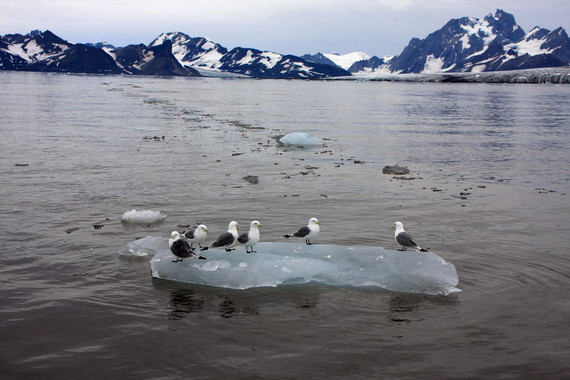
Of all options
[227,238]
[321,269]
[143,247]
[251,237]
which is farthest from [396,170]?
[143,247]

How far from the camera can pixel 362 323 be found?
364 inches

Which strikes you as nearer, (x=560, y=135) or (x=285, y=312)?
(x=285, y=312)

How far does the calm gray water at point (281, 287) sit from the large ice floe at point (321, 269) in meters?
0.27

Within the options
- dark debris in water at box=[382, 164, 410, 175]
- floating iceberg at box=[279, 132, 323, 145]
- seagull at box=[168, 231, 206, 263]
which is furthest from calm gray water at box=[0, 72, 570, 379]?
floating iceberg at box=[279, 132, 323, 145]

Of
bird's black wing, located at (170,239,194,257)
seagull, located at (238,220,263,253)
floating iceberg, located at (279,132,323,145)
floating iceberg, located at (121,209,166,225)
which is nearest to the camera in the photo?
bird's black wing, located at (170,239,194,257)

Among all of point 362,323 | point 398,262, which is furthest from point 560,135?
point 362,323

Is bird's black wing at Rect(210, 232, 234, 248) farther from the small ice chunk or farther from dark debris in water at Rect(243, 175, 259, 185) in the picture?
dark debris in water at Rect(243, 175, 259, 185)

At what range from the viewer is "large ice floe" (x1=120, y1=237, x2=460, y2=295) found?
1093cm

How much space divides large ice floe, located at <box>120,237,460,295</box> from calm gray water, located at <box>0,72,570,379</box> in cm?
27

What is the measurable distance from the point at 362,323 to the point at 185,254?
4214 mm

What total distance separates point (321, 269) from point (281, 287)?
3.35ft

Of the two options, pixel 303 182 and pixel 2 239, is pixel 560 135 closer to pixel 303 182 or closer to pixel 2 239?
pixel 303 182

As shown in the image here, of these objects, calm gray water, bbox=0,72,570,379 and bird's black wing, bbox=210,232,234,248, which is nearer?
calm gray water, bbox=0,72,570,379

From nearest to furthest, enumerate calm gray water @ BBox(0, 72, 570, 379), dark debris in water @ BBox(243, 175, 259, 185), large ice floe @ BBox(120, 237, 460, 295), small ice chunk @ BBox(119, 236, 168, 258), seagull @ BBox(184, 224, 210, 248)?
calm gray water @ BBox(0, 72, 570, 379), large ice floe @ BBox(120, 237, 460, 295), seagull @ BBox(184, 224, 210, 248), small ice chunk @ BBox(119, 236, 168, 258), dark debris in water @ BBox(243, 175, 259, 185)
